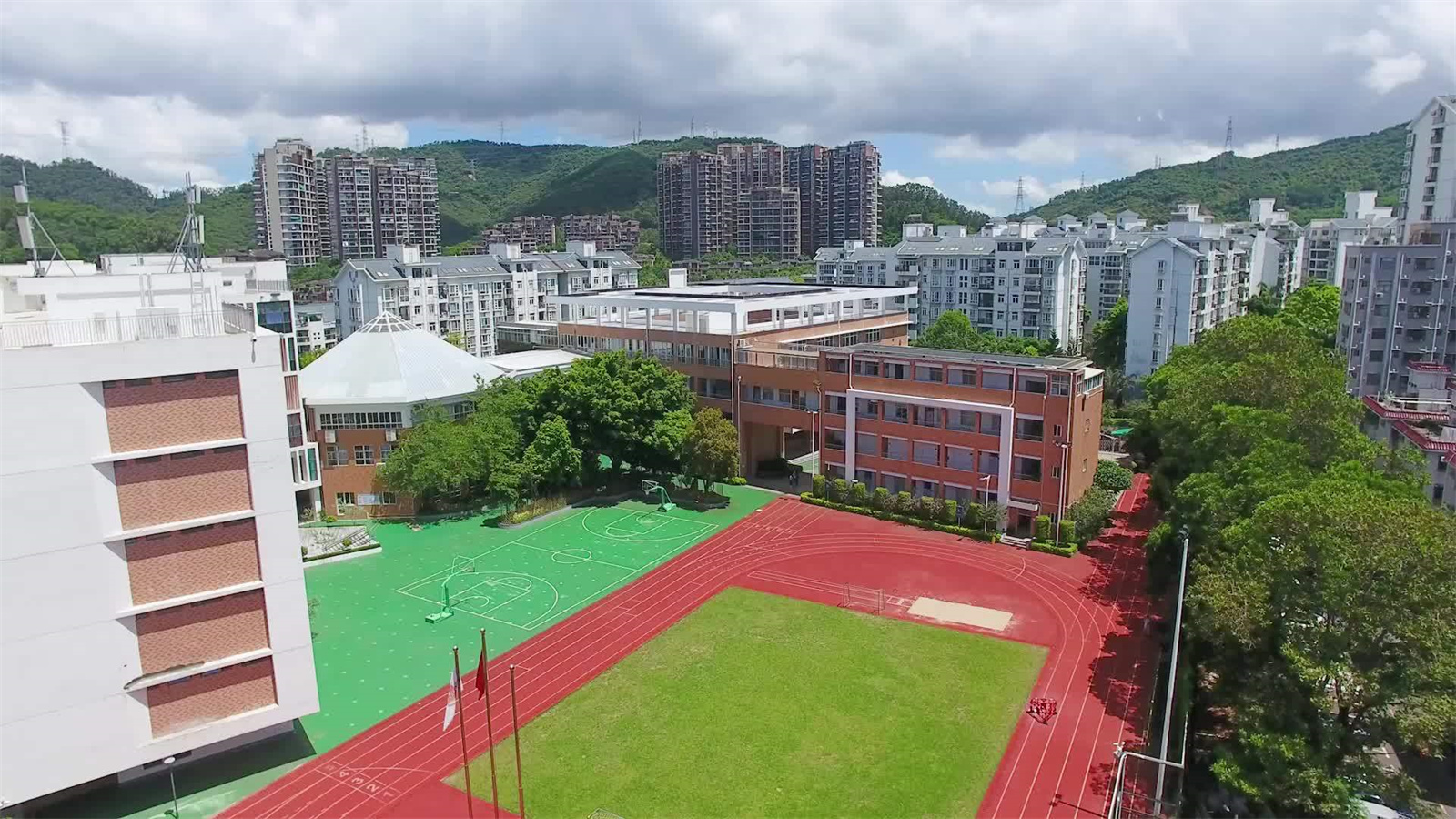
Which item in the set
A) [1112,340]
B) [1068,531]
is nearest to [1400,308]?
[1112,340]

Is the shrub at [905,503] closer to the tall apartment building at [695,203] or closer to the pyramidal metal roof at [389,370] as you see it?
the pyramidal metal roof at [389,370]

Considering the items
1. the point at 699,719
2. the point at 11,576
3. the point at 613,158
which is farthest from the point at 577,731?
the point at 613,158

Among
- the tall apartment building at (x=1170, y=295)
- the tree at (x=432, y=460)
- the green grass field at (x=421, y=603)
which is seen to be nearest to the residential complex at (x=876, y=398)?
the green grass field at (x=421, y=603)

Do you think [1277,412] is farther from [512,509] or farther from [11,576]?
[11,576]

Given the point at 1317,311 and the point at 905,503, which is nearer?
the point at 905,503

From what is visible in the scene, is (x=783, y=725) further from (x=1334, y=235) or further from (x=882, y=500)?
(x=1334, y=235)
